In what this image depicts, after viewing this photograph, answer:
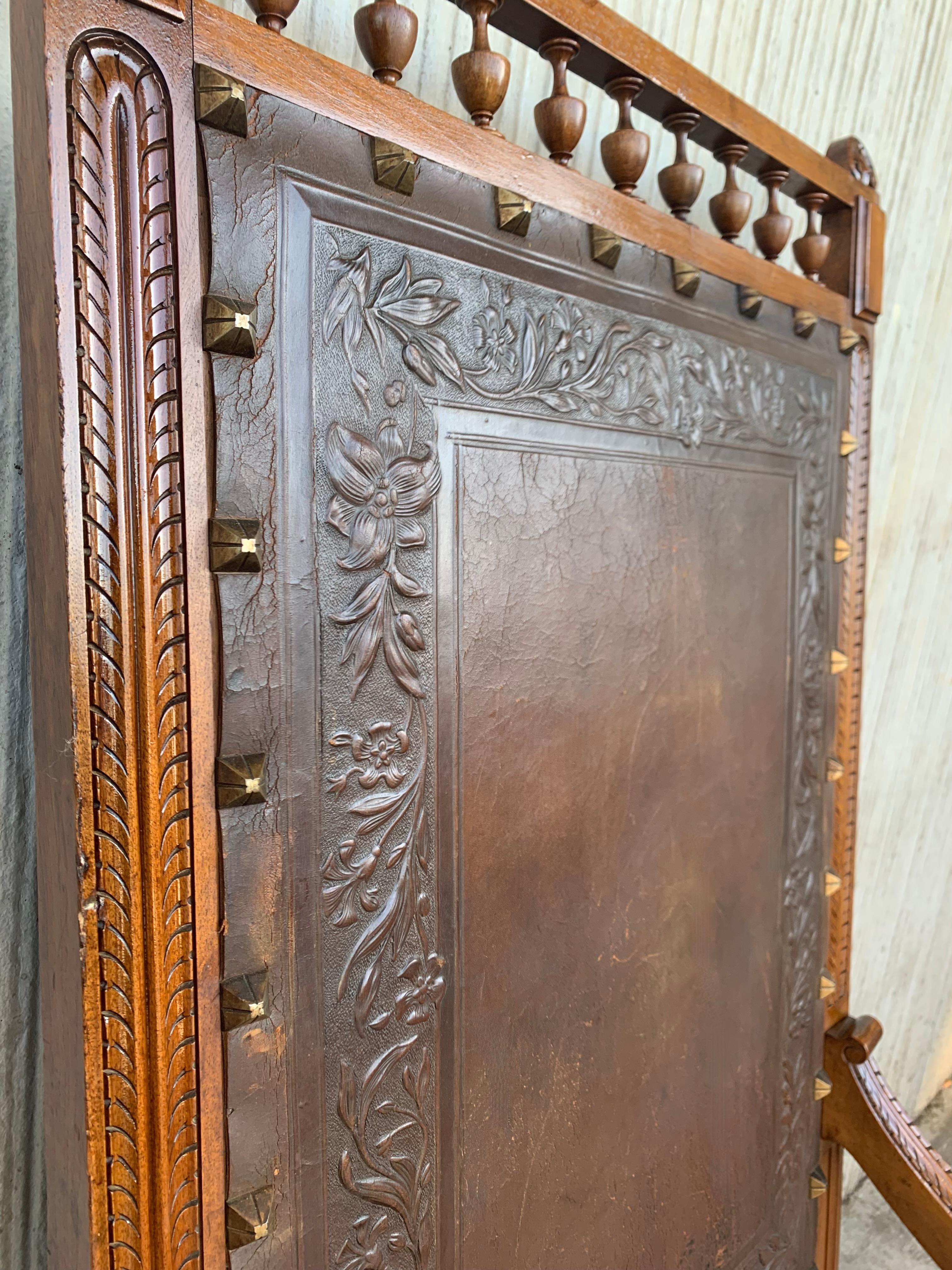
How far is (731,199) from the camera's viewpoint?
2.58 feet

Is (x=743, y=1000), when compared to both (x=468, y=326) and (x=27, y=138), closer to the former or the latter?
(x=468, y=326)

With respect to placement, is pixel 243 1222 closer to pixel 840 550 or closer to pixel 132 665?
pixel 132 665

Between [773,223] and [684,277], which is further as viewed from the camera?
[773,223]

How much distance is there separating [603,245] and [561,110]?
0.32 feet

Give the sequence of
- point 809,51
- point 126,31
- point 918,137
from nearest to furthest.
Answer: point 126,31, point 809,51, point 918,137

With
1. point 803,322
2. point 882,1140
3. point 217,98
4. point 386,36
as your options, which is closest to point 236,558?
point 217,98

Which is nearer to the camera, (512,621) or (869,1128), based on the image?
(512,621)

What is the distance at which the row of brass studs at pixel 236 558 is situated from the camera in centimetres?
44

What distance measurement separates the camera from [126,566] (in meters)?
0.43

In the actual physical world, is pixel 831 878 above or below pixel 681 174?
below

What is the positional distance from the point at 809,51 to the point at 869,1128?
1385mm

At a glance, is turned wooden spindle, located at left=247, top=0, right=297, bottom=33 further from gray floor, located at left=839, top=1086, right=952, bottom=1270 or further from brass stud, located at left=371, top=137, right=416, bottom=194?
gray floor, located at left=839, top=1086, right=952, bottom=1270

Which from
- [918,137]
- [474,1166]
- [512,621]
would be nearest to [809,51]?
[918,137]

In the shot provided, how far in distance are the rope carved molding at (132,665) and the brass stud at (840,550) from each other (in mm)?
779
